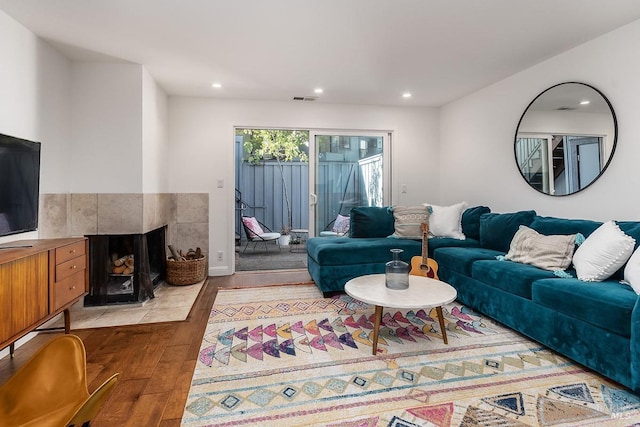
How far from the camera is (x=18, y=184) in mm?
2096

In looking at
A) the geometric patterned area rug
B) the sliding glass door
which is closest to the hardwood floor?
the geometric patterned area rug

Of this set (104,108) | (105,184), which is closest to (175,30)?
(104,108)

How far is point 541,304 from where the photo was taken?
2.18 m

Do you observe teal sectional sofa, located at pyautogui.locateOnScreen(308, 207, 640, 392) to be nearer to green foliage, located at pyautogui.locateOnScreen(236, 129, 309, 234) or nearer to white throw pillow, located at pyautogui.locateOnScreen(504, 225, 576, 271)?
white throw pillow, located at pyautogui.locateOnScreen(504, 225, 576, 271)

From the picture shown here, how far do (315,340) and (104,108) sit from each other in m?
2.83

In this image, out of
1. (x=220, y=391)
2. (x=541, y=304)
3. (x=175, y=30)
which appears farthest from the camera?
(x=175, y=30)

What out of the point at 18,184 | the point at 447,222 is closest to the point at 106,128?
the point at 18,184

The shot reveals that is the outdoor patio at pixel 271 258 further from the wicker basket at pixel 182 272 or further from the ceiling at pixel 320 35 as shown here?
the ceiling at pixel 320 35

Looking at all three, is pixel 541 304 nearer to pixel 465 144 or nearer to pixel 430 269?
pixel 430 269

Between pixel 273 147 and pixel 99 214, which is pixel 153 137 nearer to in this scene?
pixel 99 214

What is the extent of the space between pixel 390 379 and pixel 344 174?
10.8 ft

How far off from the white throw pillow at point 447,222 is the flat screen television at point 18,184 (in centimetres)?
367

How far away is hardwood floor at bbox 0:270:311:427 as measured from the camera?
5.16ft

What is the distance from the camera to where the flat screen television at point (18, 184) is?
6.51 ft
